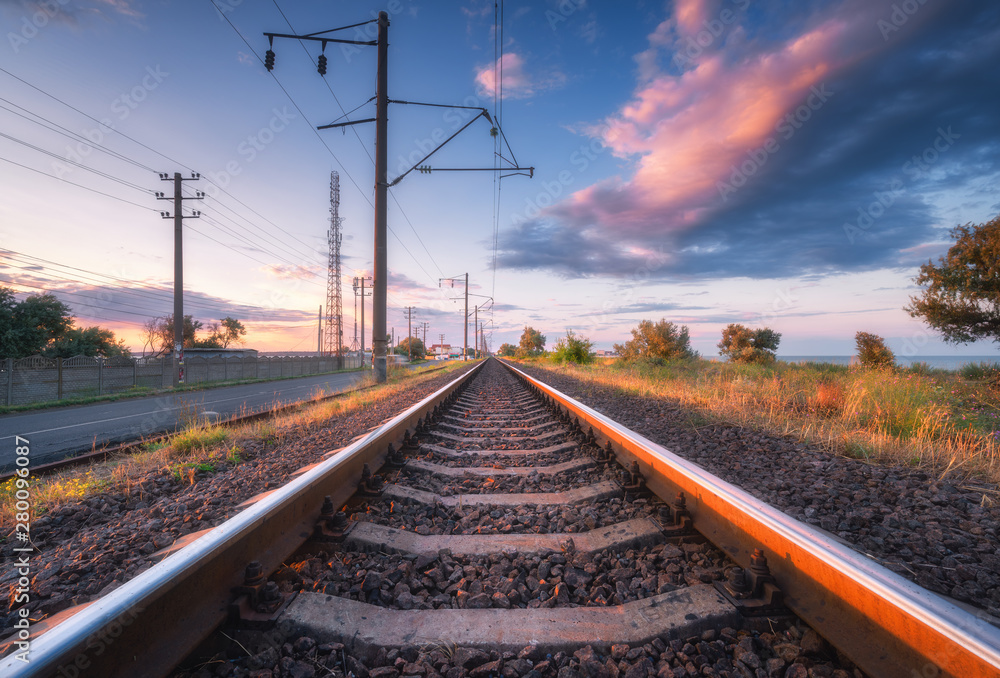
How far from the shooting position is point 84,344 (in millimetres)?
32125

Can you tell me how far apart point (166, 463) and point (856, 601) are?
5.89 metres

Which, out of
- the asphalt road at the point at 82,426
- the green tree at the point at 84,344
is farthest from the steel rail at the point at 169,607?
the green tree at the point at 84,344

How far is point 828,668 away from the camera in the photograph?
4.37ft

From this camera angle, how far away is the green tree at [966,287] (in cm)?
1533

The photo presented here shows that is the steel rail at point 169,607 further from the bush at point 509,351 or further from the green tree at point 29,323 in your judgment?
the bush at point 509,351

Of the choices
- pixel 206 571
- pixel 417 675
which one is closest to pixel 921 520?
pixel 417 675

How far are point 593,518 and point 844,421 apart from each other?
14.3ft

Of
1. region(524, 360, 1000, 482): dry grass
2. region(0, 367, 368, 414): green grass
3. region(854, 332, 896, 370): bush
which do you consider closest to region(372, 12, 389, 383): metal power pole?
region(524, 360, 1000, 482): dry grass

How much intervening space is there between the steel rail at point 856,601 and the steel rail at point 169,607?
6.68 feet

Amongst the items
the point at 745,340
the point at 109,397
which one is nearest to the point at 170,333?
the point at 109,397

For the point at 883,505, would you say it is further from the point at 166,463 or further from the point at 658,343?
the point at 658,343

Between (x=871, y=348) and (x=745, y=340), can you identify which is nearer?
(x=871, y=348)

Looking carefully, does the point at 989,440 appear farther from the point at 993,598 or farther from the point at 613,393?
the point at 613,393

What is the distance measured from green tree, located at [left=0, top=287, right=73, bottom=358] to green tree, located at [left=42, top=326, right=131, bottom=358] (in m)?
0.47
